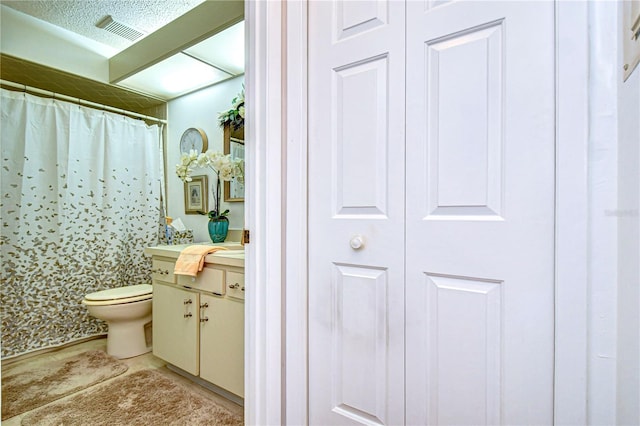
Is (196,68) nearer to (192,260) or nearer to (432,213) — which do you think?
(192,260)

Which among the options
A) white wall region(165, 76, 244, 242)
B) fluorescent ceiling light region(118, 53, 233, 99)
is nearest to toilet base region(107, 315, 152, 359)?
white wall region(165, 76, 244, 242)

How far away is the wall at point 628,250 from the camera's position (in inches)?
24.0

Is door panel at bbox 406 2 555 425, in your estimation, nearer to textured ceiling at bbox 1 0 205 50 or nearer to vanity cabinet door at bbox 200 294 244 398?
vanity cabinet door at bbox 200 294 244 398

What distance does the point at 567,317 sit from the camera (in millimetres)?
740

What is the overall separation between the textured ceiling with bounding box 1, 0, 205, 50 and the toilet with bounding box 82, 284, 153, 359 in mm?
1886

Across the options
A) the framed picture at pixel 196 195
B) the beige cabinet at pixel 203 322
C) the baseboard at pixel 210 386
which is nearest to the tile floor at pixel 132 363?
the baseboard at pixel 210 386

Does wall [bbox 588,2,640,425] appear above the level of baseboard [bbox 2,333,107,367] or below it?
above

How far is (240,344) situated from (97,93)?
264 cm

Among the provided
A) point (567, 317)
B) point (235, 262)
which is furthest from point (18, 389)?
point (567, 317)

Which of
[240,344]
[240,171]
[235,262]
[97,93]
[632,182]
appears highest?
[97,93]

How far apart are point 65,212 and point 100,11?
1.41m

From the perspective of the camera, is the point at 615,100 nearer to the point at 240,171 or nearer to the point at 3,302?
the point at 240,171

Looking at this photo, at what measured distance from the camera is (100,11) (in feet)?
6.82

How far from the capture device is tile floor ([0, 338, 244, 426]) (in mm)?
1610
